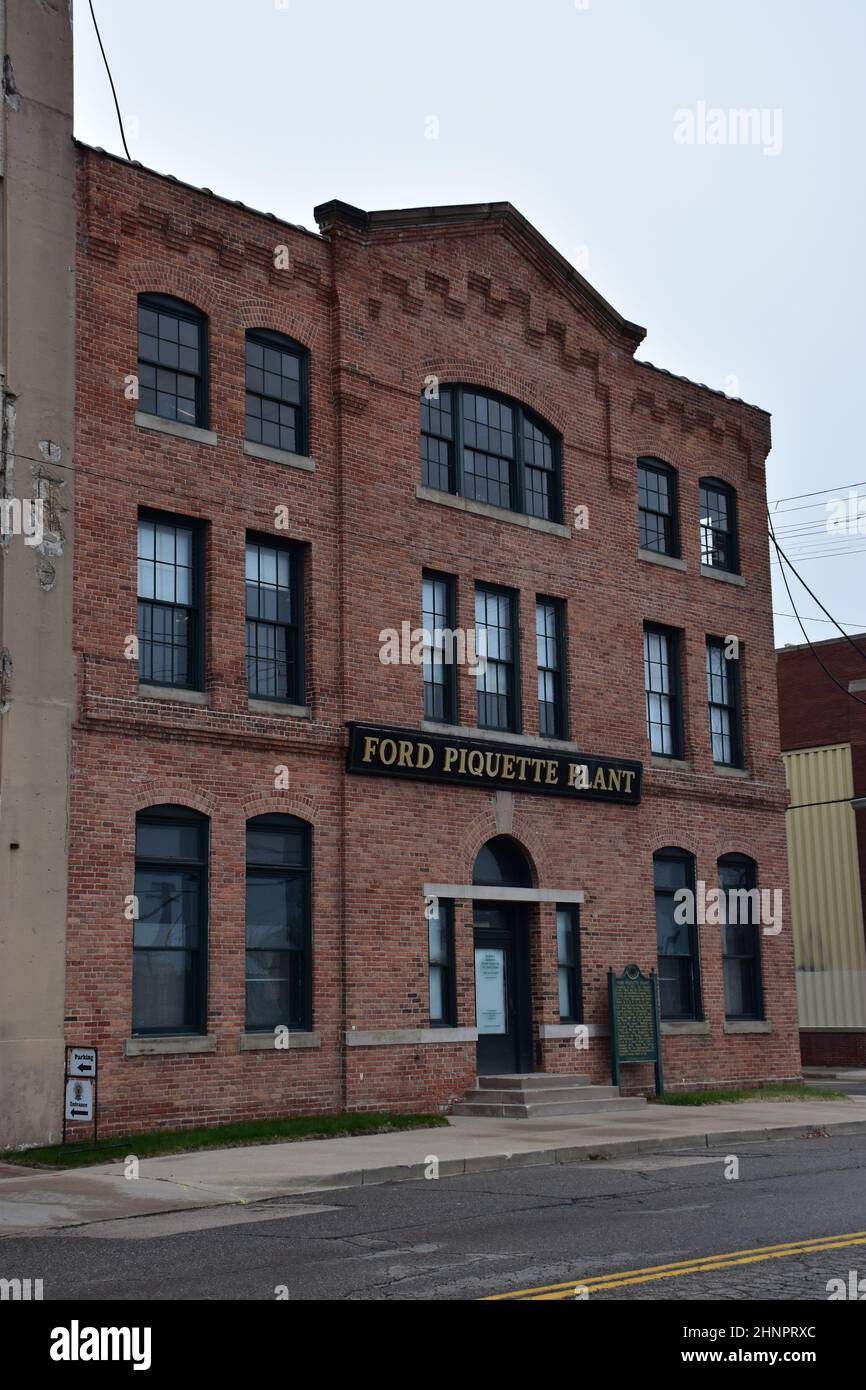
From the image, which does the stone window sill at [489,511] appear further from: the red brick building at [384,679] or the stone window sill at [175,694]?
the stone window sill at [175,694]

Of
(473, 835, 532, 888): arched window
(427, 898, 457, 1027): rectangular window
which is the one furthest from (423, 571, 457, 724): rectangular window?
(427, 898, 457, 1027): rectangular window

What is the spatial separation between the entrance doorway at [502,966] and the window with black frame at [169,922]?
5041 millimetres

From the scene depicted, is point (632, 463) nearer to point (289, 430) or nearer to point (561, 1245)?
point (289, 430)

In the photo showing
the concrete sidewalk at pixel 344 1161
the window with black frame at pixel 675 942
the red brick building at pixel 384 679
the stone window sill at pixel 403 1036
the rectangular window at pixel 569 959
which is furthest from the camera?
the window with black frame at pixel 675 942

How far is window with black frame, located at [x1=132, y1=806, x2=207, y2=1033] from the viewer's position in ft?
61.1

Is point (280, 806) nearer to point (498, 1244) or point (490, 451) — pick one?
point (490, 451)

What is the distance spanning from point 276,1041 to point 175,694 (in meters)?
4.57

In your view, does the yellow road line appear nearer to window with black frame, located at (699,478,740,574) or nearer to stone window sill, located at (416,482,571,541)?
stone window sill, located at (416,482,571,541)

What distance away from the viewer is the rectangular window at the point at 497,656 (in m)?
23.4

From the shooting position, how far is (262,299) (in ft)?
69.5

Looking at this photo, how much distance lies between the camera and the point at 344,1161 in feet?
51.6

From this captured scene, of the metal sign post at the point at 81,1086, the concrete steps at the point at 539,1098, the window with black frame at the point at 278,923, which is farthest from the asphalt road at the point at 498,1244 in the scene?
the concrete steps at the point at 539,1098

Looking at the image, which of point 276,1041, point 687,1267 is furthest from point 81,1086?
point 687,1267

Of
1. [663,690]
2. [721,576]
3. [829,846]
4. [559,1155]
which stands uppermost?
[721,576]
